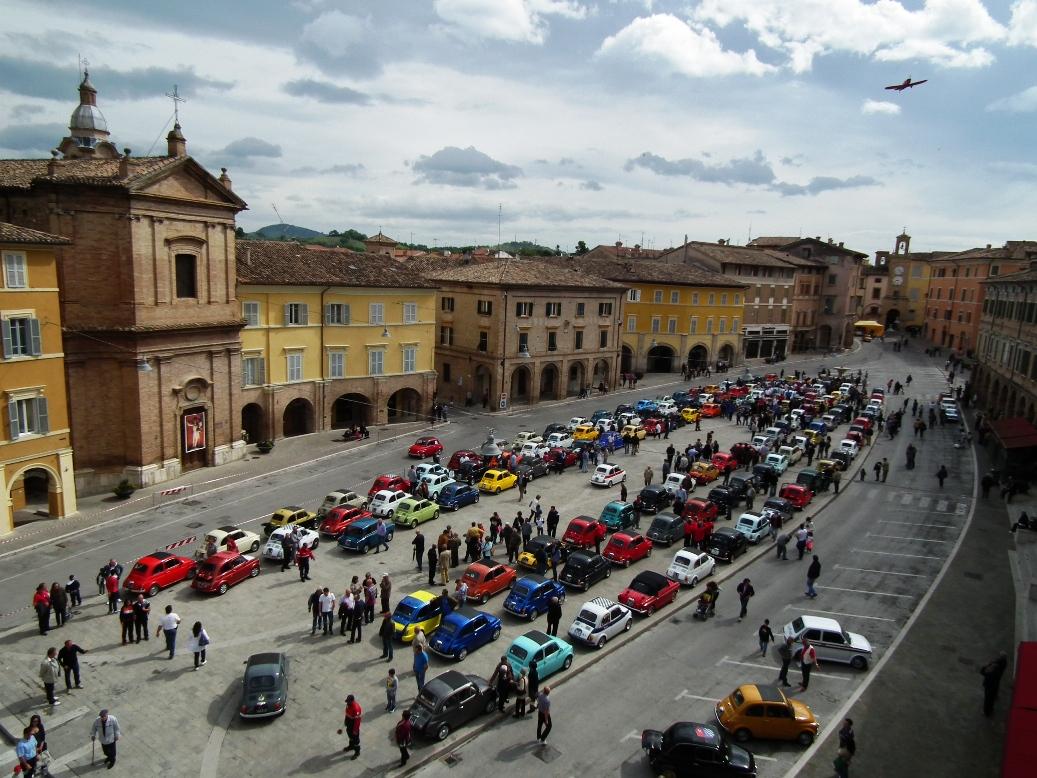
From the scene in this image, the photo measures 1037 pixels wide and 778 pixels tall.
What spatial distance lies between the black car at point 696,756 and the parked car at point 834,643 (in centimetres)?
639

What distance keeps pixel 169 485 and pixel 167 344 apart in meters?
7.73

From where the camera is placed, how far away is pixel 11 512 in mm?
31531

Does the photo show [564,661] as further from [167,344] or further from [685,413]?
[685,413]

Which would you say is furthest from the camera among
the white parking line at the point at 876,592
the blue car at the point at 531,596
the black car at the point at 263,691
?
the white parking line at the point at 876,592

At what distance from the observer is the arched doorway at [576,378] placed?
230 feet

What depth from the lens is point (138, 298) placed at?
37469 mm

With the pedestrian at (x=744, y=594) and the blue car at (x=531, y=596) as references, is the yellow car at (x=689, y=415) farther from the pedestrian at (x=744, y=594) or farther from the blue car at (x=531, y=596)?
the blue car at (x=531, y=596)

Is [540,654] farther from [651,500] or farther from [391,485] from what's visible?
[391,485]

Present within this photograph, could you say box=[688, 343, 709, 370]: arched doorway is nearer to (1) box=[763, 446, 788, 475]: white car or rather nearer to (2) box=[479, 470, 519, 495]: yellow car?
(1) box=[763, 446, 788, 475]: white car

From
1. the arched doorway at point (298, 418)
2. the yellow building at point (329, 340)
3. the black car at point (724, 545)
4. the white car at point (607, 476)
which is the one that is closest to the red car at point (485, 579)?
the black car at point (724, 545)

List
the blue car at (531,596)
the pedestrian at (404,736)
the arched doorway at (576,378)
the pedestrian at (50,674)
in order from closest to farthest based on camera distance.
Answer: the pedestrian at (404,736) < the pedestrian at (50,674) < the blue car at (531,596) < the arched doorway at (576,378)

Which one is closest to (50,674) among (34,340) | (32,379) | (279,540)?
(279,540)

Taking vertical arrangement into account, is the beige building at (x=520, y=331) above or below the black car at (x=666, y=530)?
above

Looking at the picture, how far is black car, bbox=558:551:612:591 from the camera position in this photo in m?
27.5
